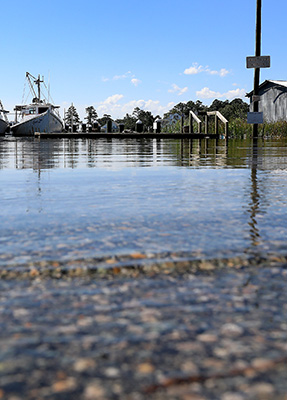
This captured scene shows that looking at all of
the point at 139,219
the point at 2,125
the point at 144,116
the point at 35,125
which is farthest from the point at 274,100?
the point at 144,116

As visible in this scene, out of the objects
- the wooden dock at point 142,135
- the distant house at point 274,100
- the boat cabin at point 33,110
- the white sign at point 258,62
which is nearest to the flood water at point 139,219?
the white sign at point 258,62

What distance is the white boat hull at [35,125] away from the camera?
5762cm

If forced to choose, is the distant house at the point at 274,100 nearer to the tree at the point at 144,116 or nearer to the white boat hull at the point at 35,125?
the white boat hull at the point at 35,125

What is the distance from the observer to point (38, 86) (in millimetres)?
71062

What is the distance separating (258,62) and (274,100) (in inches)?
975

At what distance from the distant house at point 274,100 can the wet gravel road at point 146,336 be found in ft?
135

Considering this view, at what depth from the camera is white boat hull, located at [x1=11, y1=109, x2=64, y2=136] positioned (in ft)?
189

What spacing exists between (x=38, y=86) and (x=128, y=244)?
72.3 metres

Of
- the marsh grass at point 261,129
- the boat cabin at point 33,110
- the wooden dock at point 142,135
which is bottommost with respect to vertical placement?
the wooden dock at point 142,135

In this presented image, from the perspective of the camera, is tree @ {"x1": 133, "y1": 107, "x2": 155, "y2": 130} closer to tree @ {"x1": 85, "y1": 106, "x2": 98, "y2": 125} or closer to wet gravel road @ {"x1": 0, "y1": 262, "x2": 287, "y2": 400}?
tree @ {"x1": 85, "y1": 106, "x2": 98, "y2": 125}

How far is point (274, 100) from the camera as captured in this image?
4309 centimetres

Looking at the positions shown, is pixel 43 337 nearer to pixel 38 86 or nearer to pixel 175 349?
pixel 175 349

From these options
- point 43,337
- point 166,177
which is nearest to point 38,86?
point 166,177

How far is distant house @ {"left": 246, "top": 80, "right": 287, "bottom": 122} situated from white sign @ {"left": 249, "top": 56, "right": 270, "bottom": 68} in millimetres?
22216
